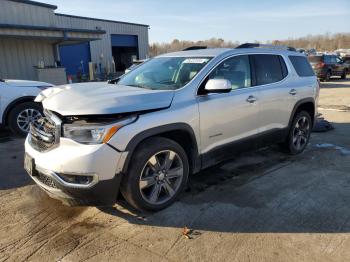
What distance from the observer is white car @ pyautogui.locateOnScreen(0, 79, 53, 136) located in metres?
7.20

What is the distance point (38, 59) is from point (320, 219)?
47.1 feet

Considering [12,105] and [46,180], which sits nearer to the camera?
[46,180]

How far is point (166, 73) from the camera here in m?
4.42

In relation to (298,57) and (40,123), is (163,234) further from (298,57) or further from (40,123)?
(298,57)

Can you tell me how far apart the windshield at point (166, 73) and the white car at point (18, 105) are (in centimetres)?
348

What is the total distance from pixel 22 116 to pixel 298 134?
5741 mm

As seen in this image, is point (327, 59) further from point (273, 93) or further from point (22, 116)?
point (22, 116)

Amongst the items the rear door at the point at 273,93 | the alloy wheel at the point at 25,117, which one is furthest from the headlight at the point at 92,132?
the alloy wheel at the point at 25,117

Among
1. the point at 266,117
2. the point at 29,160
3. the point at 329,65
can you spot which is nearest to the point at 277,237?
the point at 266,117

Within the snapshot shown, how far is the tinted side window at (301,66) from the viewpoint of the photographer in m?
5.64

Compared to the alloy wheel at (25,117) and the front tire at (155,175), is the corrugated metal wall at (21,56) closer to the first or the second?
the alloy wheel at (25,117)

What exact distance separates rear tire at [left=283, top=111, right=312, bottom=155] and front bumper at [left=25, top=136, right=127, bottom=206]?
3.41m

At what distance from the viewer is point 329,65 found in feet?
71.4

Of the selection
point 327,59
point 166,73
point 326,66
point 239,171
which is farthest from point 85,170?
point 327,59
